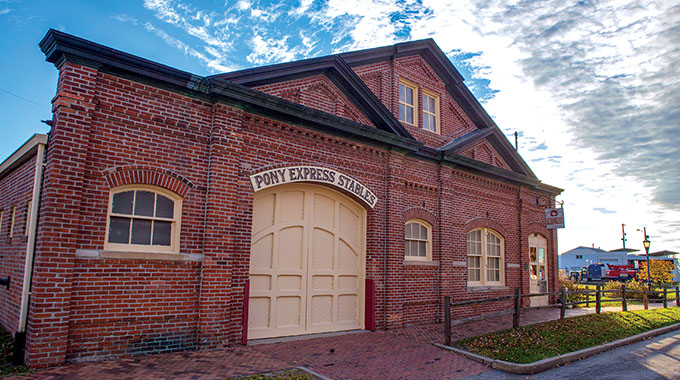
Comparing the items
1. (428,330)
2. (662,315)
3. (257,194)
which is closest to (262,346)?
(257,194)

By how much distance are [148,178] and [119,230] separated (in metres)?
0.98

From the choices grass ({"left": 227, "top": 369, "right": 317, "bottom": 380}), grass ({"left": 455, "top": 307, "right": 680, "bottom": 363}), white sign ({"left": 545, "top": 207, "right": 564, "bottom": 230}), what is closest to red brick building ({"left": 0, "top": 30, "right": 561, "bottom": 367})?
grass ({"left": 227, "top": 369, "right": 317, "bottom": 380})

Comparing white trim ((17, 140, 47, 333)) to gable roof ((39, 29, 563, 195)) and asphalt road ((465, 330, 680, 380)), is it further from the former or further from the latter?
asphalt road ((465, 330, 680, 380))

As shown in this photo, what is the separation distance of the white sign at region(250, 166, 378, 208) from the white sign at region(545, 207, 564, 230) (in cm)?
860

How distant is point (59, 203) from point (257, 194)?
3595mm

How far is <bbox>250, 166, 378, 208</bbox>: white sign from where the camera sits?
9.00 metres

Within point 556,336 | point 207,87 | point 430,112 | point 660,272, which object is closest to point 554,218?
point 430,112

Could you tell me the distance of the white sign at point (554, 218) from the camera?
16.1 meters

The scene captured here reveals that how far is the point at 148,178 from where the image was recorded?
7.65m

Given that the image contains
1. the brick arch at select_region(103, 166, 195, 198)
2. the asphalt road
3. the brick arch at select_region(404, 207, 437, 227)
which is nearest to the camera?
the brick arch at select_region(103, 166, 195, 198)

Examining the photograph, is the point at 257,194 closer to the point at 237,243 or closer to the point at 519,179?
the point at 237,243

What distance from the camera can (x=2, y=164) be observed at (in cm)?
1048

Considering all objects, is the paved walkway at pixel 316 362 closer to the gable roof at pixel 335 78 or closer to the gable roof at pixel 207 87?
the gable roof at pixel 207 87

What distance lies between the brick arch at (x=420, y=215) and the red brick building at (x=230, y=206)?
57mm
